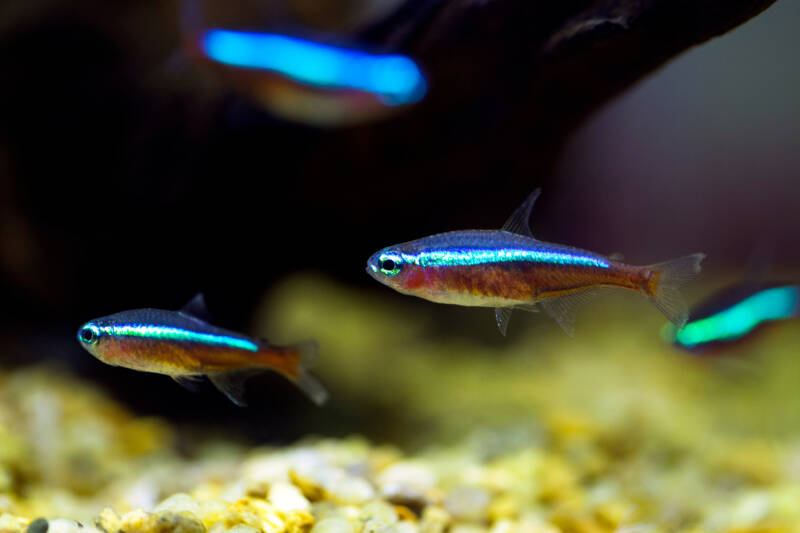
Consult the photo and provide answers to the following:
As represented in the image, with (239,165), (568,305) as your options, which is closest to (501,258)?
(568,305)

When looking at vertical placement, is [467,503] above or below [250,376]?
below

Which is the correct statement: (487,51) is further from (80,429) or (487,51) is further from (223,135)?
(80,429)

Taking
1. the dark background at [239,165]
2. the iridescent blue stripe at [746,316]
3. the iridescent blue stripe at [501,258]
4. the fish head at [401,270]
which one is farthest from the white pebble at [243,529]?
the iridescent blue stripe at [746,316]

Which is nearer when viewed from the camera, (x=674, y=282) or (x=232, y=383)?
(x=674, y=282)

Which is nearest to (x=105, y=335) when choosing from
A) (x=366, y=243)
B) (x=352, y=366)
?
(x=366, y=243)

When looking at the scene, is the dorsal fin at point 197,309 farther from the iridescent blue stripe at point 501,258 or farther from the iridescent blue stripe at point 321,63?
the iridescent blue stripe at point 321,63

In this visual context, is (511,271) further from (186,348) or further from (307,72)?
(307,72)
